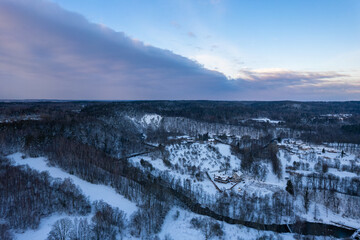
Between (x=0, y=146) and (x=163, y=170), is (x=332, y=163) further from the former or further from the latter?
(x=0, y=146)

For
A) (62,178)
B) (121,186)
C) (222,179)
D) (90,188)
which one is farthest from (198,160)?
(62,178)

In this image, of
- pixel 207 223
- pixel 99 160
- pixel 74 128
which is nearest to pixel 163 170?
pixel 99 160

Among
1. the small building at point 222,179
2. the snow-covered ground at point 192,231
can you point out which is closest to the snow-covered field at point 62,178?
the snow-covered ground at point 192,231

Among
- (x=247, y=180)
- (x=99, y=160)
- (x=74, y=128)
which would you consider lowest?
(x=247, y=180)

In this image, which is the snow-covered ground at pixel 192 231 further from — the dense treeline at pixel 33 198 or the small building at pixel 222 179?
the small building at pixel 222 179

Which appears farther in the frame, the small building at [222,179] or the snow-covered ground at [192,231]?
the small building at [222,179]

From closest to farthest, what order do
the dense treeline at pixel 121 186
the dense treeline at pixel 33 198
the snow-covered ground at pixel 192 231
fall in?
the dense treeline at pixel 33 198 → the snow-covered ground at pixel 192 231 → the dense treeline at pixel 121 186
